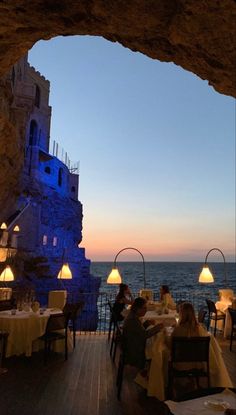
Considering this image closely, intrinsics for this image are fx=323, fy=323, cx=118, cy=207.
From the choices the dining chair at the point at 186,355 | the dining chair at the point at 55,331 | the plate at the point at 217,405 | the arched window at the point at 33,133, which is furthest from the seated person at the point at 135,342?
the arched window at the point at 33,133

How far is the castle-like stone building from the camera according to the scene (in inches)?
992

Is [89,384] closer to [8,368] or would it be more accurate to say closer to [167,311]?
[8,368]

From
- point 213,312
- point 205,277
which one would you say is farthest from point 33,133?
point 205,277

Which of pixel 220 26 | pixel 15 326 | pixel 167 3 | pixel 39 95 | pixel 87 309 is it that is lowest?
pixel 87 309

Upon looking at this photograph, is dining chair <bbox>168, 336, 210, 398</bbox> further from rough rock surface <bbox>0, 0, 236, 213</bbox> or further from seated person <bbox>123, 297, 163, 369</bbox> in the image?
rough rock surface <bbox>0, 0, 236, 213</bbox>

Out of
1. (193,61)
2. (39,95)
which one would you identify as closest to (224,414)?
(193,61)

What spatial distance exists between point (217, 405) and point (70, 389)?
3.45m

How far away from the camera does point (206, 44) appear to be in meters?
4.00

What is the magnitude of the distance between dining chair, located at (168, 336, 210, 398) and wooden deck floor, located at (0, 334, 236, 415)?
1.62 ft

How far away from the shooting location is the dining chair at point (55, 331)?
6570 mm

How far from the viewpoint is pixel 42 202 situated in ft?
105

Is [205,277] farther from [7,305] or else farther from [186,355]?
[7,305]

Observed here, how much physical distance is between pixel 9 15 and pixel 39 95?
31479 millimetres

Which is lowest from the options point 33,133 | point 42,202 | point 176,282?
point 176,282
